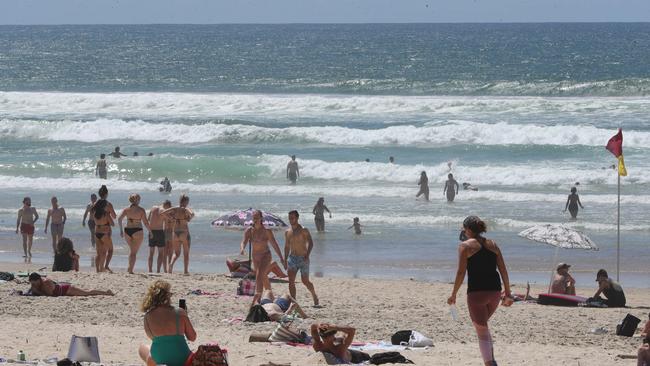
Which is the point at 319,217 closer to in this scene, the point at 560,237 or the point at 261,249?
the point at 560,237

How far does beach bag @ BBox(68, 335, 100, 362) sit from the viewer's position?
9578 millimetres

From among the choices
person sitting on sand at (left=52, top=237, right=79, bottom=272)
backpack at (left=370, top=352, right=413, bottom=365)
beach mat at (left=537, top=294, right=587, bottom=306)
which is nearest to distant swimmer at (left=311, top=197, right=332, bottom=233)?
person sitting on sand at (left=52, top=237, right=79, bottom=272)

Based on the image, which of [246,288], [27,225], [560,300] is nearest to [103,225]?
[246,288]

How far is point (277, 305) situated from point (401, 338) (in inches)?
75.2

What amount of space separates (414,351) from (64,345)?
3119mm

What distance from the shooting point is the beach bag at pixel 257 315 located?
12070 millimetres

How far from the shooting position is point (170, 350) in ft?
27.2

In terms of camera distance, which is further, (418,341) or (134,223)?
(134,223)

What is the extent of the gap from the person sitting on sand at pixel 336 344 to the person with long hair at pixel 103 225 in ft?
19.2

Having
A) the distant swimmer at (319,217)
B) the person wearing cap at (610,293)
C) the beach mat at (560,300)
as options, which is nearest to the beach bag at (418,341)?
the beach mat at (560,300)

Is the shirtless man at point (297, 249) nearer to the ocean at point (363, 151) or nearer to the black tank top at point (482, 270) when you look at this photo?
the ocean at point (363, 151)

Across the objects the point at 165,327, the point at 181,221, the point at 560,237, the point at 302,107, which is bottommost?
the point at 165,327

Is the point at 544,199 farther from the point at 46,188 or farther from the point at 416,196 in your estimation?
the point at 46,188

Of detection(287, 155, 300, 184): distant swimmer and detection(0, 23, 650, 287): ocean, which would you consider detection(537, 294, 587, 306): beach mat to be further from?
detection(287, 155, 300, 184): distant swimmer
